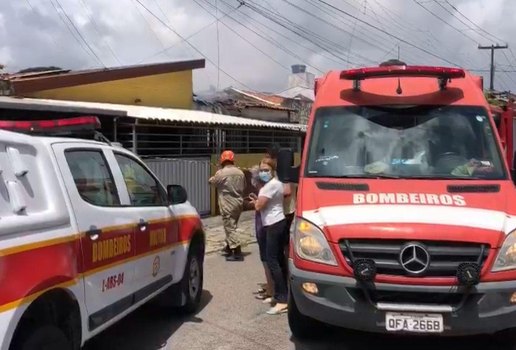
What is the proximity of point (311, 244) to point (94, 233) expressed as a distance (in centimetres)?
159

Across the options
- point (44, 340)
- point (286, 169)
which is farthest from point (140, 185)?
point (44, 340)

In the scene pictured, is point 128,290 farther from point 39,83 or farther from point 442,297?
point 39,83

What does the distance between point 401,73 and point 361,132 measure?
747mm

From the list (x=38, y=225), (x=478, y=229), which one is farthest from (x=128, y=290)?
(x=478, y=229)

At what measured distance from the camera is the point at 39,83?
13414 mm

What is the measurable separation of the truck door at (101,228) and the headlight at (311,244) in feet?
4.30

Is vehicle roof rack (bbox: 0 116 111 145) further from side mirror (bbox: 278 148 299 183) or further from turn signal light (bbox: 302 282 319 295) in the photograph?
turn signal light (bbox: 302 282 319 295)

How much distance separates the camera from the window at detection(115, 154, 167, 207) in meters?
5.34

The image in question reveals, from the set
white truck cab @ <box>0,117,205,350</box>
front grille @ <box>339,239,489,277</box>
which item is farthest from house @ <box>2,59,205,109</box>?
front grille @ <box>339,239,489,277</box>

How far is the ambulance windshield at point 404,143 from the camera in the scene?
5.49m

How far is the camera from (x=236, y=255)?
10.3 meters

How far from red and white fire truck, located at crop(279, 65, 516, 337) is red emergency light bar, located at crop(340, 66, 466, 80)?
1 centimetres

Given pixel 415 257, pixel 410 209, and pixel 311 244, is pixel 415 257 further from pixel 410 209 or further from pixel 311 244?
pixel 311 244

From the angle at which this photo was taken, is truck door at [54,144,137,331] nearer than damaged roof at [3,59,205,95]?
Yes
